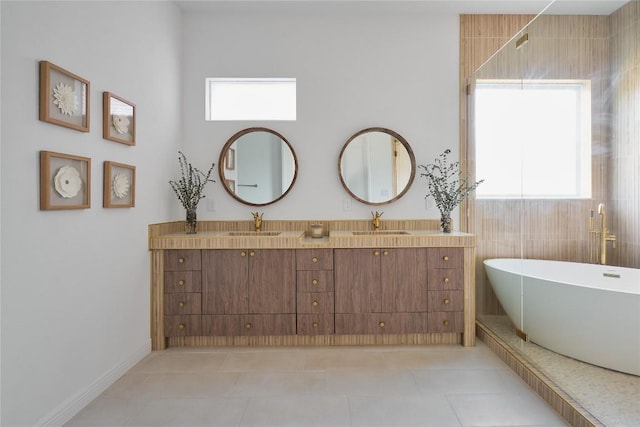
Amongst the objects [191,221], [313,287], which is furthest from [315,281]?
[191,221]

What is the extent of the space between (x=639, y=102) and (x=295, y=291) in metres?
2.32

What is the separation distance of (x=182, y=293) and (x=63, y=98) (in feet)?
5.21

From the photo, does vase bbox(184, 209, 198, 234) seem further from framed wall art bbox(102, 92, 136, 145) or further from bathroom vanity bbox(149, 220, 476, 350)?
framed wall art bbox(102, 92, 136, 145)

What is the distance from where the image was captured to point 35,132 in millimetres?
1710

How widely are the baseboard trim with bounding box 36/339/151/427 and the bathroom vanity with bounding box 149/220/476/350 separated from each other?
308 millimetres

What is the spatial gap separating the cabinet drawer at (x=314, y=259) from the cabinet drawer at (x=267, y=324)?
0.40 m

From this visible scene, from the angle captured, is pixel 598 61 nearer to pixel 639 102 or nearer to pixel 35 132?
pixel 639 102

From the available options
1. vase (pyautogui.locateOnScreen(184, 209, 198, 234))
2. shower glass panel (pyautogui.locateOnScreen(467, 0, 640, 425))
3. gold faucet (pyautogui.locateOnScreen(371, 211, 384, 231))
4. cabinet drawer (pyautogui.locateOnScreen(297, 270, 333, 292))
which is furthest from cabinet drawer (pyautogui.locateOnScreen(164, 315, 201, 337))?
shower glass panel (pyautogui.locateOnScreen(467, 0, 640, 425))

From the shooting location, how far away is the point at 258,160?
345cm

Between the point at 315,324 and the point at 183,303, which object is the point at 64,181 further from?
the point at 315,324

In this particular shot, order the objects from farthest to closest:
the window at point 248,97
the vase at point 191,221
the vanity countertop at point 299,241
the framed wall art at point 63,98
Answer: the window at point 248,97 < the vase at point 191,221 < the vanity countertop at point 299,241 < the framed wall art at point 63,98

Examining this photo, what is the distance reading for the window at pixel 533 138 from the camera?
2133 millimetres

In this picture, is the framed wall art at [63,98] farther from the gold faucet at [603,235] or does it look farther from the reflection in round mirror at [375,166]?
the gold faucet at [603,235]

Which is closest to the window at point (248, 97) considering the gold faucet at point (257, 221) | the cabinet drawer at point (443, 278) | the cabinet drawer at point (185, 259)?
the gold faucet at point (257, 221)
